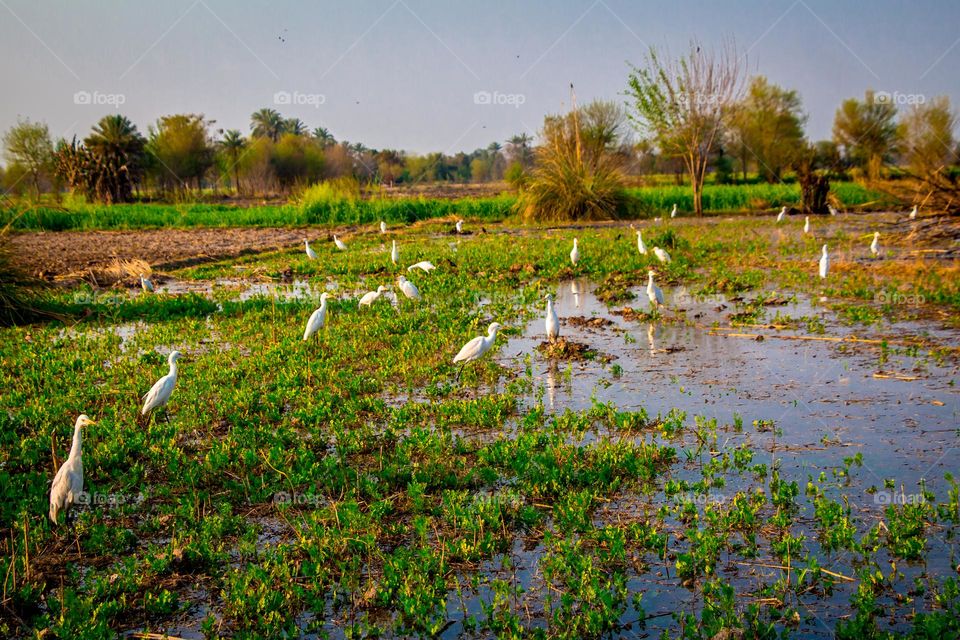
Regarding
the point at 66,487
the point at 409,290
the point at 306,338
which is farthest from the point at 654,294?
the point at 66,487

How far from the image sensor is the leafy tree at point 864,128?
52344mm

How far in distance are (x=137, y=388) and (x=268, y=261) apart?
467 inches

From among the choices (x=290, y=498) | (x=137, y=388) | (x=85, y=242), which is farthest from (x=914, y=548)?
(x=85, y=242)

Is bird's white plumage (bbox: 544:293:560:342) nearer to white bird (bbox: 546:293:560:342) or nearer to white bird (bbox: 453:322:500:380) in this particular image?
white bird (bbox: 546:293:560:342)

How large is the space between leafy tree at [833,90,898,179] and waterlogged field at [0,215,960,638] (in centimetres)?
4722

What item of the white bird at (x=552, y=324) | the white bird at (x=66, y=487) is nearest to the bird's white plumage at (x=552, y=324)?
the white bird at (x=552, y=324)

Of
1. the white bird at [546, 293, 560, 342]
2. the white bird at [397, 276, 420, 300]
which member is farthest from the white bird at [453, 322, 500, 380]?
the white bird at [397, 276, 420, 300]

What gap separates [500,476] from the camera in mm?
5555

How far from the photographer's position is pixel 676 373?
8172mm

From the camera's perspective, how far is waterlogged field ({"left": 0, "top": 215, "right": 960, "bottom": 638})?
12.9 ft

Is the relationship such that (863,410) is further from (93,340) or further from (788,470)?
(93,340)

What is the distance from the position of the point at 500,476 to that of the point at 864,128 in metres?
58.7

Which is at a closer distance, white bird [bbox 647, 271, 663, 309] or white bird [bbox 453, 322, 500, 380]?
white bird [bbox 453, 322, 500, 380]

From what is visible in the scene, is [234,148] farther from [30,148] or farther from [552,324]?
[552,324]
